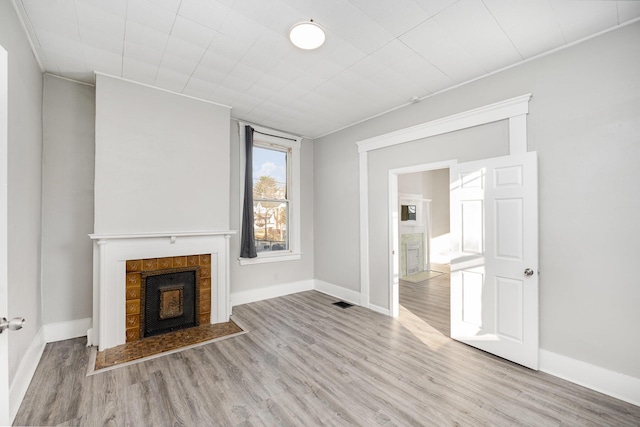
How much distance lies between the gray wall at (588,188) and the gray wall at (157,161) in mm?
3365

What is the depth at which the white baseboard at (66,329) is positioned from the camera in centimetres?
303

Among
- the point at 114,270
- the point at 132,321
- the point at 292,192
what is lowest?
the point at 132,321

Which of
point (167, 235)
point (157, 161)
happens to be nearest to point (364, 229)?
point (167, 235)

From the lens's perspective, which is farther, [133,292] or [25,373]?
[133,292]

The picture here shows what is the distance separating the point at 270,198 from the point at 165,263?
206 cm

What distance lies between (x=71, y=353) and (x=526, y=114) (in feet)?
17.0

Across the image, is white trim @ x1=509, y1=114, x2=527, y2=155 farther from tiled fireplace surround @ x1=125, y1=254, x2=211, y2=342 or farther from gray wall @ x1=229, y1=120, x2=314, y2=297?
tiled fireplace surround @ x1=125, y1=254, x2=211, y2=342

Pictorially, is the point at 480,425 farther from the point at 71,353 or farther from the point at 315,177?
the point at 315,177

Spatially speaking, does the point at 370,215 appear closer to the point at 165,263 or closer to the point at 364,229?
the point at 364,229

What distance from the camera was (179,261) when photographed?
3.43 meters

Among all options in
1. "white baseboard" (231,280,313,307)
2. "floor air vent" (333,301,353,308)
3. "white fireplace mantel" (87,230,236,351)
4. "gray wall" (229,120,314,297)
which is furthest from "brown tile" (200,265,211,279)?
"floor air vent" (333,301,353,308)

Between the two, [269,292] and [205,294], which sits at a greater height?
[205,294]

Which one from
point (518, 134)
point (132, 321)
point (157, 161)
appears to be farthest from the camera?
point (157, 161)

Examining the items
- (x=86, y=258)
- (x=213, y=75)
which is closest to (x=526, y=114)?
(x=213, y=75)
